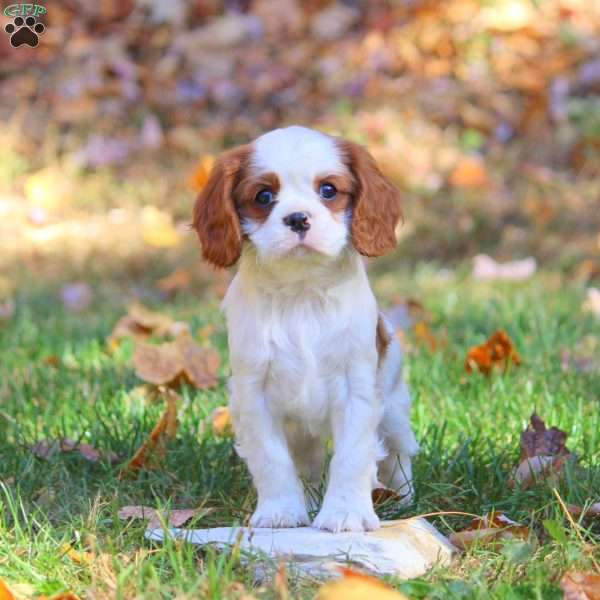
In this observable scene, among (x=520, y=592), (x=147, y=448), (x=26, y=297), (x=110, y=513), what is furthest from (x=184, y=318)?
(x=520, y=592)

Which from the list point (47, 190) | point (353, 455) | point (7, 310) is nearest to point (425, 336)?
point (353, 455)

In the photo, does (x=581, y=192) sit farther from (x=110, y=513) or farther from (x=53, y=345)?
(x=110, y=513)

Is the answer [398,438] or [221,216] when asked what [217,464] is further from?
[221,216]

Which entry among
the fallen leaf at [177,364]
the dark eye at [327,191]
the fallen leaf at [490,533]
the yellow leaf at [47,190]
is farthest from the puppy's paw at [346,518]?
the yellow leaf at [47,190]

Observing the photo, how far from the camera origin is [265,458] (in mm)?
2834

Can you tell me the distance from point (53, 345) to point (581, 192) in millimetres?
3600

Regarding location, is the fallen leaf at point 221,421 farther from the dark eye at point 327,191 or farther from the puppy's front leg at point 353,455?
the dark eye at point 327,191

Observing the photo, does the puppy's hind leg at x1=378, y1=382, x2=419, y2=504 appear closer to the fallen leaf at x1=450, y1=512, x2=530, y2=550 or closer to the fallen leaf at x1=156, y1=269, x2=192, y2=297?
the fallen leaf at x1=450, y1=512, x2=530, y2=550

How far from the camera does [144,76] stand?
8.98 metres

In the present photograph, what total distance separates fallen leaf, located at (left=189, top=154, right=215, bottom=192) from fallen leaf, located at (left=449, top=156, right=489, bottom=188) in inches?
59.3

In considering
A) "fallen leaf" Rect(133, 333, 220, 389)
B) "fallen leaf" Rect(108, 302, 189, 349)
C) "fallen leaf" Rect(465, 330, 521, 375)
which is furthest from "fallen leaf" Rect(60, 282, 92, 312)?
"fallen leaf" Rect(465, 330, 521, 375)

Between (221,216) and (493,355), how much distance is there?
61.8 inches

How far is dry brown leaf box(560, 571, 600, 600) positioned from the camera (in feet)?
7.36

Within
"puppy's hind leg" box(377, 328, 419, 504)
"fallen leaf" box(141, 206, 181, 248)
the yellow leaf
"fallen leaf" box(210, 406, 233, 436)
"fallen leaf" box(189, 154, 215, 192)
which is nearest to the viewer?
"puppy's hind leg" box(377, 328, 419, 504)
